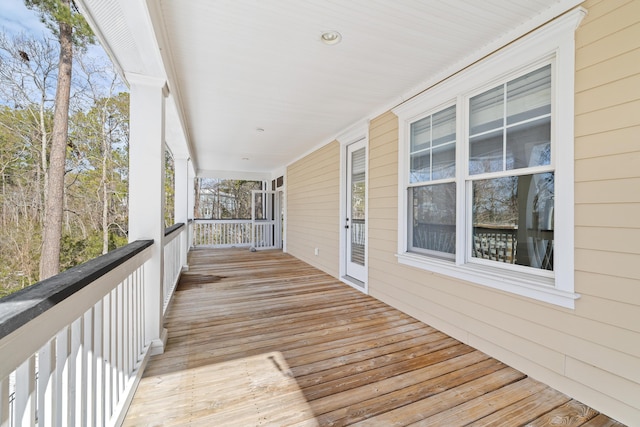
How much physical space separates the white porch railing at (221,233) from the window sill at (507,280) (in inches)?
284

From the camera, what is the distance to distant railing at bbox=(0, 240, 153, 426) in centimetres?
74

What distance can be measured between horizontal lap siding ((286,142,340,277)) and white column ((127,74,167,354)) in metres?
3.08

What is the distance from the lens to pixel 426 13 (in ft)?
6.31

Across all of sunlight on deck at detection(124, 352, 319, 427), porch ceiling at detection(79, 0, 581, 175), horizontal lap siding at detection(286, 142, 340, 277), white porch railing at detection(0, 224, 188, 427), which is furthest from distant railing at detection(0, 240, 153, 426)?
horizontal lap siding at detection(286, 142, 340, 277)

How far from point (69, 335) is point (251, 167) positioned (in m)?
7.87

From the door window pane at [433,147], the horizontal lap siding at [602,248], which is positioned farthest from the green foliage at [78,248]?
the horizontal lap siding at [602,248]

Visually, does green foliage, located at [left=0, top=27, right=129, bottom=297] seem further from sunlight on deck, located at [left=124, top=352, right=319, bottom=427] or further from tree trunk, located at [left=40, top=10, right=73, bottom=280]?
sunlight on deck, located at [left=124, top=352, right=319, bottom=427]

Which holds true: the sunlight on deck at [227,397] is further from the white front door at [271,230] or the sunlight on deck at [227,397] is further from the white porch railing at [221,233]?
the white porch railing at [221,233]

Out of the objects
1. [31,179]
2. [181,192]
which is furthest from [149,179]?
[181,192]

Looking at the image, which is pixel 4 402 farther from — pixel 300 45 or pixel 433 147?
pixel 433 147

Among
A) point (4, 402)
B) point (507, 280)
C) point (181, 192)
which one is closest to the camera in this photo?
point (4, 402)

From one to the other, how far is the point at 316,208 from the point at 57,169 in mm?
4028

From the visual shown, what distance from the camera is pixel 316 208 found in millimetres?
5879

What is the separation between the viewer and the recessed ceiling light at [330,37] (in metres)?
2.14
